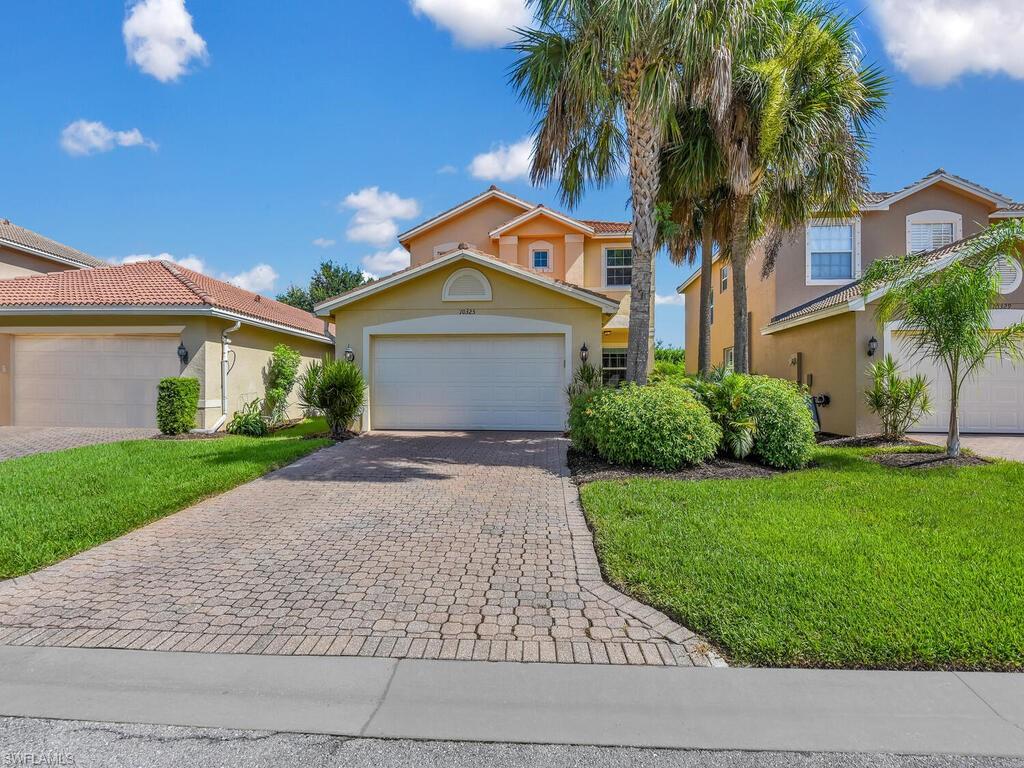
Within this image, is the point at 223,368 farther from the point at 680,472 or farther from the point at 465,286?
the point at 680,472

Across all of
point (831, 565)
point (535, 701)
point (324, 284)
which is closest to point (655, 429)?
point (831, 565)

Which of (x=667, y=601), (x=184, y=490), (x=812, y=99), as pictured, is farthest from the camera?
(x=812, y=99)

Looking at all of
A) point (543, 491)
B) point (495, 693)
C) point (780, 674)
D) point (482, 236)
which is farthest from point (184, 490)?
point (482, 236)

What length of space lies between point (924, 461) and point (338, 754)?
10.1m

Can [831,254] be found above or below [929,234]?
below

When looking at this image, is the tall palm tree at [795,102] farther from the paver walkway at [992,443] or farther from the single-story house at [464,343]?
the paver walkway at [992,443]

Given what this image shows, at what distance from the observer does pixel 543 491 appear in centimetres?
764

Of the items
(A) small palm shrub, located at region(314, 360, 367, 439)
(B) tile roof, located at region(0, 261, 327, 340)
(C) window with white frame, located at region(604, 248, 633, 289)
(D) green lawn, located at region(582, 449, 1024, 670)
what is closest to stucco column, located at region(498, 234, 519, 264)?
(C) window with white frame, located at region(604, 248, 633, 289)

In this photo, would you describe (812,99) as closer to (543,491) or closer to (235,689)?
(543,491)


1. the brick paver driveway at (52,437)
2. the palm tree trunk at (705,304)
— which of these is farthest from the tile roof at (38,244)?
the palm tree trunk at (705,304)

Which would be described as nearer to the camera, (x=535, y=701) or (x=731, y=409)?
(x=535, y=701)

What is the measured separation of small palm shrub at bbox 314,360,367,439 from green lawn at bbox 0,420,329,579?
840 mm

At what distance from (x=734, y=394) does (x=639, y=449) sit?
2176 millimetres

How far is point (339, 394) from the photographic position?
12.3 m
